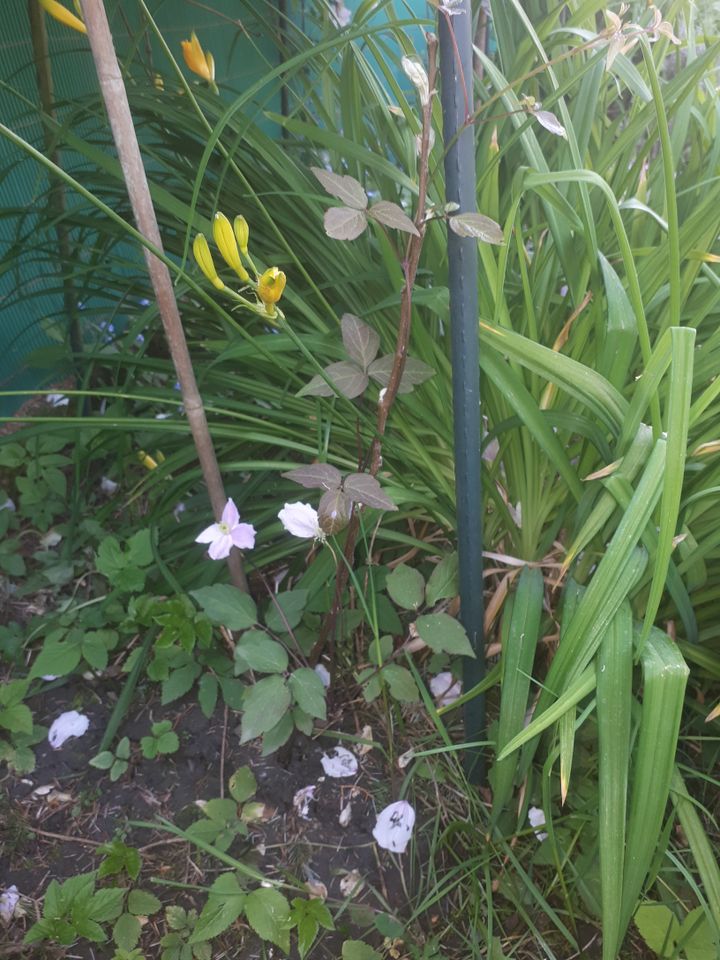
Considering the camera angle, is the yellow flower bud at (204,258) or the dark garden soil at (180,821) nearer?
the yellow flower bud at (204,258)

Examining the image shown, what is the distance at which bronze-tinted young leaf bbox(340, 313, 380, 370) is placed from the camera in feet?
2.76

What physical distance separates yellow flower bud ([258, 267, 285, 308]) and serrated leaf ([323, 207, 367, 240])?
66 mm

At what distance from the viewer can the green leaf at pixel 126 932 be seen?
0.88m

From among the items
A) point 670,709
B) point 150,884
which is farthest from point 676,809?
point 150,884

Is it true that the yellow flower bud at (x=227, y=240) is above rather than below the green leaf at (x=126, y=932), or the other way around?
above

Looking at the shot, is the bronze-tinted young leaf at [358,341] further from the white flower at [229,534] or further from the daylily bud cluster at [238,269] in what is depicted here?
the white flower at [229,534]

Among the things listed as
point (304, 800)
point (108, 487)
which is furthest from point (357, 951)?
point (108, 487)

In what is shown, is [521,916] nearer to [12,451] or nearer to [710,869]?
[710,869]

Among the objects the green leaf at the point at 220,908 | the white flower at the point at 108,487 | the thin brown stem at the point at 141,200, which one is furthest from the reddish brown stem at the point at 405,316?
the white flower at the point at 108,487

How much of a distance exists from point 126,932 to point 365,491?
630mm

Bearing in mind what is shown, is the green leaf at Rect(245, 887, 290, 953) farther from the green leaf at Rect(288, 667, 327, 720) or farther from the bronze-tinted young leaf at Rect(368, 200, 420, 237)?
the bronze-tinted young leaf at Rect(368, 200, 420, 237)

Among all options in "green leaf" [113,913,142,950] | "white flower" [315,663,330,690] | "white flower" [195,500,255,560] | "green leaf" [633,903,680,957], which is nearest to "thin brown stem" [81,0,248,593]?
"white flower" [195,500,255,560]

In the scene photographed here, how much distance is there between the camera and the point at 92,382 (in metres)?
1.69

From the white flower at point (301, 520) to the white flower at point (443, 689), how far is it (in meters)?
0.43
